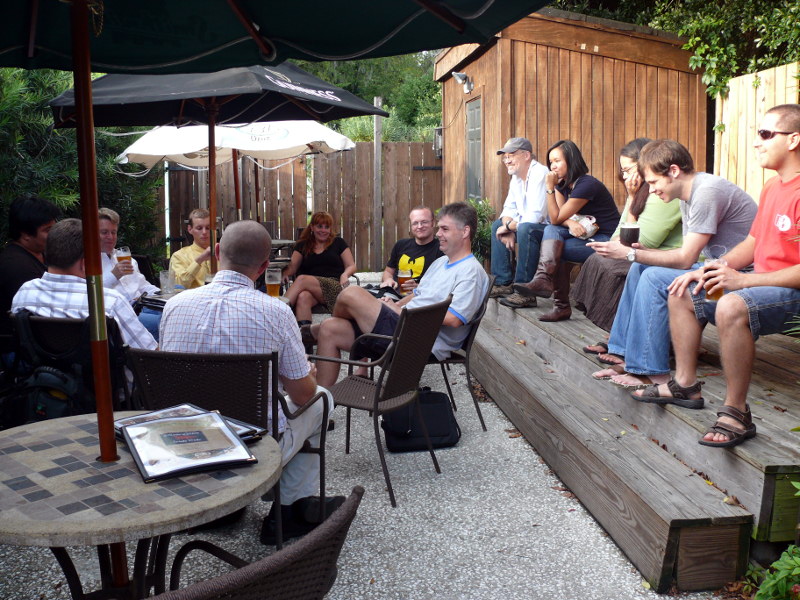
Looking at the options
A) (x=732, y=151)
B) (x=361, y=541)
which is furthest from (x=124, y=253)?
(x=732, y=151)

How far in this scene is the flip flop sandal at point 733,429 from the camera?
2.87 metres

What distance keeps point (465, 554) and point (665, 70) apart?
21.2 ft

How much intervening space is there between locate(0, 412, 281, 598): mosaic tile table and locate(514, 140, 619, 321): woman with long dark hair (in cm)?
402

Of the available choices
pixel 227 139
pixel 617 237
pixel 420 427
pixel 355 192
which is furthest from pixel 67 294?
pixel 355 192

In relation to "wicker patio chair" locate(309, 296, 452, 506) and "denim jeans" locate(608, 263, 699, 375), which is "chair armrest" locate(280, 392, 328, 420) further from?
"denim jeans" locate(608, 263, 699, 375)

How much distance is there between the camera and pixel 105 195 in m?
8.87

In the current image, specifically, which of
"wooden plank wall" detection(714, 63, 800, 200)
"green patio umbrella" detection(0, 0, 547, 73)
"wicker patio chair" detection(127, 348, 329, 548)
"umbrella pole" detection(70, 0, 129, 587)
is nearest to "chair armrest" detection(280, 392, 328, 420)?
"wicker patio chair" detection(127, 348, 329, 548)

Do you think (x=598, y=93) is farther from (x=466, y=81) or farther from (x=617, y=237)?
(x=617, y=237)

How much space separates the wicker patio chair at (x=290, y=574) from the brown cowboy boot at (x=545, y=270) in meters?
4.70

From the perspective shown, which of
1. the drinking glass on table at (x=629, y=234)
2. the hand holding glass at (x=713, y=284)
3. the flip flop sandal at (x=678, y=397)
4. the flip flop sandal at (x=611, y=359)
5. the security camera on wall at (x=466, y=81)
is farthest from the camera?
the security camera on wall at (x=466, y=81)

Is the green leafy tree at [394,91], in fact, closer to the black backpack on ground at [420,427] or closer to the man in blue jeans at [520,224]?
→ the man in blue jeans at [520,224]

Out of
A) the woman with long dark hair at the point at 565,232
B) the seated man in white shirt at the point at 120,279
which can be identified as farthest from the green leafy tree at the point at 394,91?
the seated man in white shirt at the point at 120,279

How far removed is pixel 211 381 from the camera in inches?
107

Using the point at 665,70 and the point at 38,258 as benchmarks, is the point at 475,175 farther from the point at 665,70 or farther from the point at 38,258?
the point at 38,258
